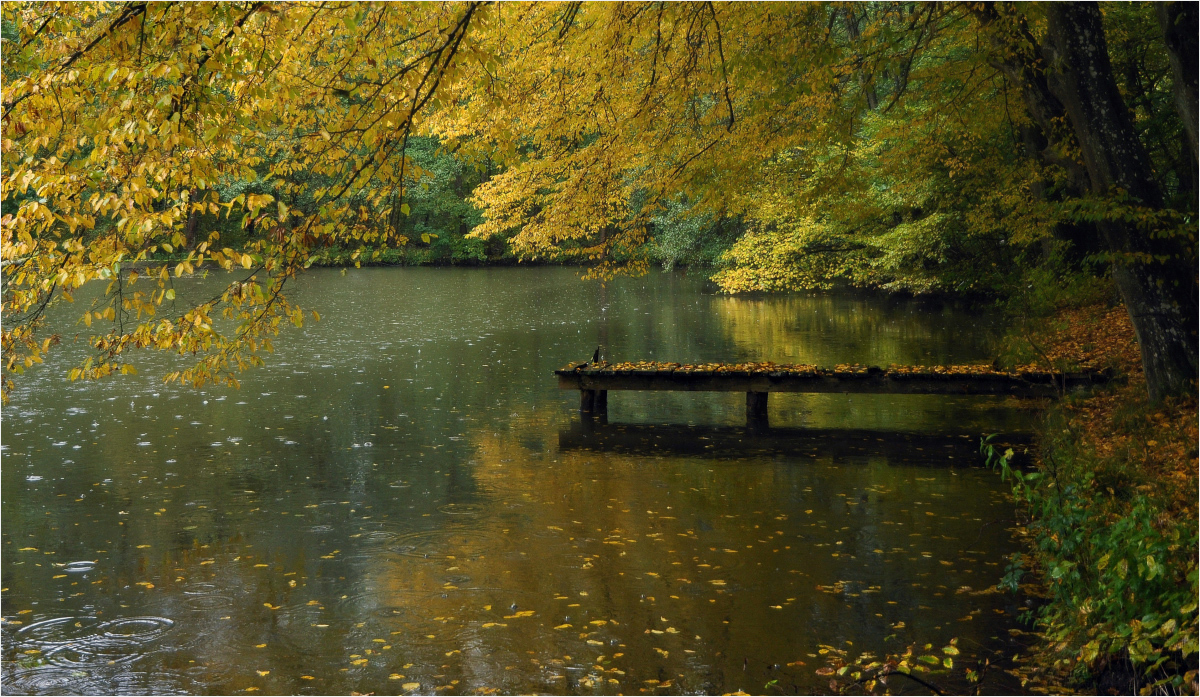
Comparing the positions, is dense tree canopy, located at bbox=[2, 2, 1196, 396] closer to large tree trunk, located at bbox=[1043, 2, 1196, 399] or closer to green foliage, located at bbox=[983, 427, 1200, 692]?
large tree trunk, located at bbox=[1043, 2, 1196, 399]

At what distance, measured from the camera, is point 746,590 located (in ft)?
21.8

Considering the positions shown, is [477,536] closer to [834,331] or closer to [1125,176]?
[1125,176]

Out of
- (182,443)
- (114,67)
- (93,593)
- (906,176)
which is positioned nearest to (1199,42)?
(114,67)

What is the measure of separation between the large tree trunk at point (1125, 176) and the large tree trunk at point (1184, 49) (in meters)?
1.57

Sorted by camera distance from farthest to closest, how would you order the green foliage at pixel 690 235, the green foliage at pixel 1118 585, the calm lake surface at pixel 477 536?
the green foliage at pixel 690 235 < the calm lake surface at pixel 477 536 < the green foliage at pixel 1118 585

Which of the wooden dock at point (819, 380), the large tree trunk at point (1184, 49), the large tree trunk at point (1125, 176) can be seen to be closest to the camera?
the large tree trunk at point (1184, 49)

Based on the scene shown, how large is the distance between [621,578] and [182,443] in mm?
6711

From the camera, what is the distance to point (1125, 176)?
370 inches

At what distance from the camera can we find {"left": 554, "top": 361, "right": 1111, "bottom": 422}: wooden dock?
38.3 feet

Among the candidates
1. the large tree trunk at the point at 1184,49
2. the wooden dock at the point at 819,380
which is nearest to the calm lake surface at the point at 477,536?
the wooden dock at the point at 819,380

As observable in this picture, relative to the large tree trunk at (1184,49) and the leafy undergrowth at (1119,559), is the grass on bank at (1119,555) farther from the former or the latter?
the large tree trunk at (1184,49)

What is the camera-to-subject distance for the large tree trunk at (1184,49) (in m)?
7.60

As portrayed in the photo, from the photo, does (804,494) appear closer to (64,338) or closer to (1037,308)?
(1037,308)

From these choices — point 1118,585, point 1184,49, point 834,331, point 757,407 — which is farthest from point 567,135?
point 834,331
